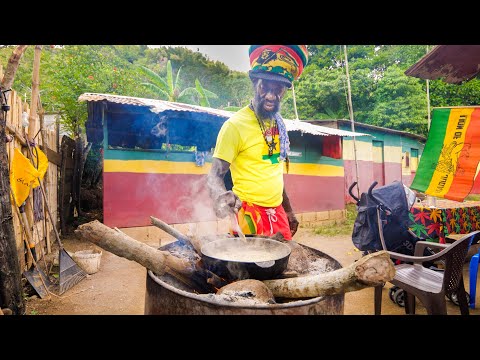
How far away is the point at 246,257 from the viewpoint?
1.91 meters

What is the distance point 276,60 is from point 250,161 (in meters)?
0.73

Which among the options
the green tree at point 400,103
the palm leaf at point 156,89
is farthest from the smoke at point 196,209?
the green tree at point 400,103

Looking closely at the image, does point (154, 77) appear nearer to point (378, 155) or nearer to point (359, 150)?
point (359, 150)

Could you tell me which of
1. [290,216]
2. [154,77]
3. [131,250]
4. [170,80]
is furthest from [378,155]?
[131,250]

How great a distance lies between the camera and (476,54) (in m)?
4.09

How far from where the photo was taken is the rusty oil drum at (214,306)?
1.33 m

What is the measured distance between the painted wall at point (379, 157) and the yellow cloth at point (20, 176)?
11143 mm

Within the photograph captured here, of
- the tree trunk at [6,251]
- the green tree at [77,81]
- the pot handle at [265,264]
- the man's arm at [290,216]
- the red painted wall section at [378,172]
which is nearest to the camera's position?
the pot handle at [265,264]

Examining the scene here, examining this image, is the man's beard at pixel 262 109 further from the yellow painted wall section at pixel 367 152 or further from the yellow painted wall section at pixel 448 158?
the yellow painted wall section at pixel 367 152

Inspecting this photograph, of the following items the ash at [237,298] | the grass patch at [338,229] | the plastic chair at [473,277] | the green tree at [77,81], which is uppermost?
the green tree at [77,81]

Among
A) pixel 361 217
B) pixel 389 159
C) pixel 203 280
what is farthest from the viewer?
pixel 389 159

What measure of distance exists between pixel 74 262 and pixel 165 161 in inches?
124
